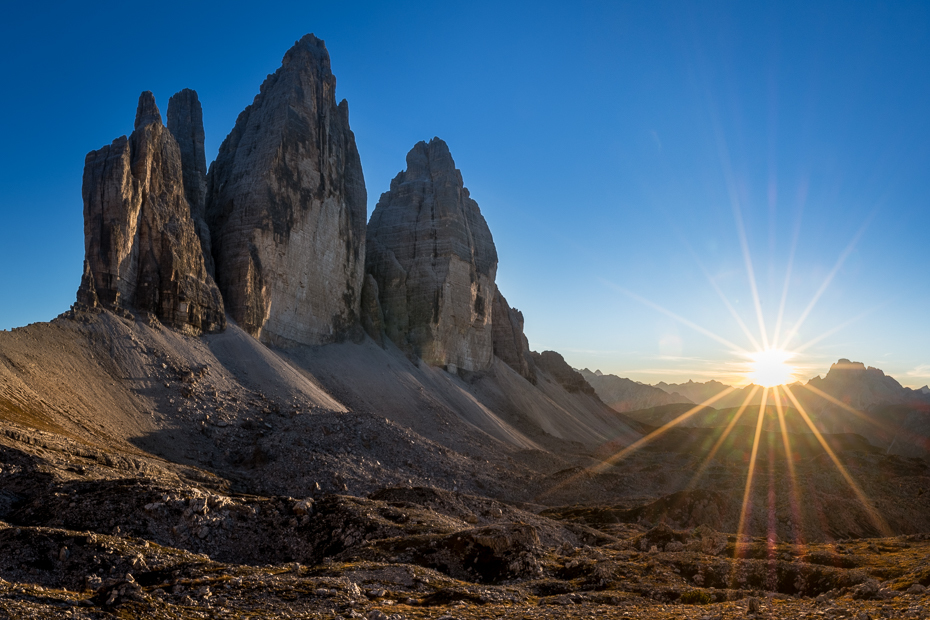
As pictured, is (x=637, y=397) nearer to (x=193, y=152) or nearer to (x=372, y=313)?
(x=372, y=313)

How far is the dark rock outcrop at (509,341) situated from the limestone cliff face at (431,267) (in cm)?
1044

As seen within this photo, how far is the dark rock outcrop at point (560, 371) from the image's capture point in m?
114

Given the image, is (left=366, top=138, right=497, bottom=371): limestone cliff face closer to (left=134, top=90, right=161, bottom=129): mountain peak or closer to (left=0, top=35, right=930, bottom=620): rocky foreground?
(left=0, top=35, right=930, bottom=620): rocky foreground

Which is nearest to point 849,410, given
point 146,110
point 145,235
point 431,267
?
point 431,267

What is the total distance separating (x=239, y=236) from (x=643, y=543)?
4825 cm

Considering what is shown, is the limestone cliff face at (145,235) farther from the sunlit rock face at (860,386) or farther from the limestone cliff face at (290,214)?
the sunlit rock face at (860,386)

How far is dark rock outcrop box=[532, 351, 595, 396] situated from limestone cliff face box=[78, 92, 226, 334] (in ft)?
246

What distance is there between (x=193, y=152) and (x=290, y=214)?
455 inches

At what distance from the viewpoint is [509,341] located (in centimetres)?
10219

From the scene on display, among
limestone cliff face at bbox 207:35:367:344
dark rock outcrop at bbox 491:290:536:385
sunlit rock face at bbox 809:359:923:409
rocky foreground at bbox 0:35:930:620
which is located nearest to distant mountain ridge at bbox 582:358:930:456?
sunlit rock face at bbox 809:359:923:409

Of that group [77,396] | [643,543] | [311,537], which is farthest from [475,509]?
[77,396]

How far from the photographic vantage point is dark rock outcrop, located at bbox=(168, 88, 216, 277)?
56188mm

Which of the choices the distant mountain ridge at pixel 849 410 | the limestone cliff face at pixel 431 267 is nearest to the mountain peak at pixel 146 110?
the limestone cliff face at pixel 431 267

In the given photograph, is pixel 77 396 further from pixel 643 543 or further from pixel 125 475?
pixel 643 543
